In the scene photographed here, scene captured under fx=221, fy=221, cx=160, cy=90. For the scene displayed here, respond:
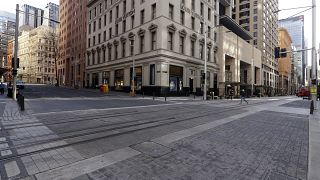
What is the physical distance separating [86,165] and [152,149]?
1.86 metres

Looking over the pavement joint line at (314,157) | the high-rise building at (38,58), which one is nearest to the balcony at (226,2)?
the pavement joint line at (314,157)

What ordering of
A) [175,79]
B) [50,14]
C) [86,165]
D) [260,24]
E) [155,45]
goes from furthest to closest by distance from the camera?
[260,24]
[50,14]
[175,79]
[155,45]
[86,165]

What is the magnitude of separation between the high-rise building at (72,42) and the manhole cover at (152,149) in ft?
192

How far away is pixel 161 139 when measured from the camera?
7.00 meters

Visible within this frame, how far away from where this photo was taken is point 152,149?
593 centimetres

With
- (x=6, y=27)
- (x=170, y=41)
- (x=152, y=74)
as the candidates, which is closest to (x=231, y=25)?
(x=170, y=41)

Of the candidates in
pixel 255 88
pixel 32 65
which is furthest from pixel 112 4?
pixel 32 65

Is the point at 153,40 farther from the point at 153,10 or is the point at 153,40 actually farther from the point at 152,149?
the point at 152,149

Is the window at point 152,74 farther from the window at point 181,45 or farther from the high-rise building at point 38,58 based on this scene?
the high-rise building at point 38,58

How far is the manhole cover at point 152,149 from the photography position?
5586mm

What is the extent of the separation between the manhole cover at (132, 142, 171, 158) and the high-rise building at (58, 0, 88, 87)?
5850 centimetres

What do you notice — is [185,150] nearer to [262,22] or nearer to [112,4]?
[112,4]

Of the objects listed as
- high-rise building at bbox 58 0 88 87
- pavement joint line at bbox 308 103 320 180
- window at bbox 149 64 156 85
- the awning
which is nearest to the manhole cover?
pavement joint line at bbox 308 103 320 180

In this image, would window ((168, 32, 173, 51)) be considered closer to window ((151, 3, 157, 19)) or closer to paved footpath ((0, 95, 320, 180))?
window ((151, 3, 157, 19))
